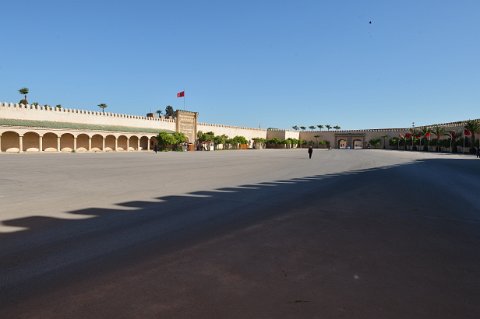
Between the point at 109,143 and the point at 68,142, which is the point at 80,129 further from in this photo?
the point at 109,143

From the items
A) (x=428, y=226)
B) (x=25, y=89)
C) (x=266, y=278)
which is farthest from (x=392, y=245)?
(x=25, y=89)

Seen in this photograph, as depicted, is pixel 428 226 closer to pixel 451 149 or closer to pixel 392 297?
pixel 392 297

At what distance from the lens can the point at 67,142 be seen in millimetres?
44156

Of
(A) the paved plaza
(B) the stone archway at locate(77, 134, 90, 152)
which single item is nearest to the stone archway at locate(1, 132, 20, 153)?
(B) the stone archway at locate(77, 134, 90, 152)

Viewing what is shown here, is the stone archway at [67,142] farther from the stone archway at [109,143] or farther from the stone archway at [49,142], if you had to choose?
the stone archway at [109,143]

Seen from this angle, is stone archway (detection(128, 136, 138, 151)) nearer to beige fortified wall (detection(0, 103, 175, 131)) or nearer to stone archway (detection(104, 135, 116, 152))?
beige fortified wall (detection(0, 103, 175, 131))

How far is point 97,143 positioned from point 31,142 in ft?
29.9

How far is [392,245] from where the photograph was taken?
4488 millimetres

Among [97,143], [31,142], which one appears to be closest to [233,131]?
[97,143]

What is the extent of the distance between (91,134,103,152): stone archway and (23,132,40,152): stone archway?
24.3 ft

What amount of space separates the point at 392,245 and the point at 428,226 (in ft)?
5.06

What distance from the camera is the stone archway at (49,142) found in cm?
4153

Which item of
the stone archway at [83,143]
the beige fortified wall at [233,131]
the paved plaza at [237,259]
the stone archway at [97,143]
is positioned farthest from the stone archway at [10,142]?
the paved plaza at [237,259]

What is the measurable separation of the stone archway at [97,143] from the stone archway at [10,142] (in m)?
9.75
